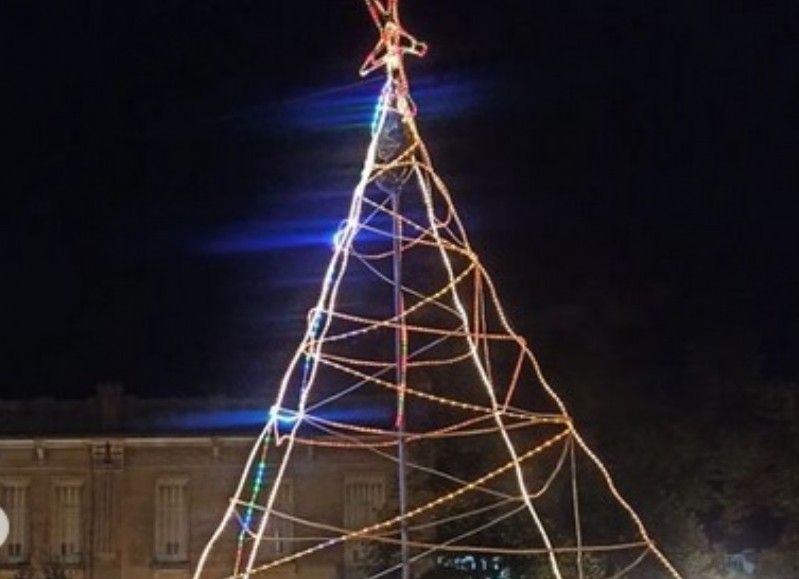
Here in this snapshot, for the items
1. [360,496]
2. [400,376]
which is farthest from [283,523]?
[400,376]

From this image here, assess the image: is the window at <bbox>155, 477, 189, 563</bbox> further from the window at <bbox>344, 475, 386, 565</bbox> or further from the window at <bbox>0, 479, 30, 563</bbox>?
the window at <bbox>344, 475, 386, 565</bbox>

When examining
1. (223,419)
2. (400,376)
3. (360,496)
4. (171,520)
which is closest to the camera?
(400,376)

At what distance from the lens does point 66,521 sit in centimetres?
2505

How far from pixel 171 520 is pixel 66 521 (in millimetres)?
1541

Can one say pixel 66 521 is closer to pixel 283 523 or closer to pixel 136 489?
pixel 136 489

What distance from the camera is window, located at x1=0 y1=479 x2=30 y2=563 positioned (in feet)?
82.0

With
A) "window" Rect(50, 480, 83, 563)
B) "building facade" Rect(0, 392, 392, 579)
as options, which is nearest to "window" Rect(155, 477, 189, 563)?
"building facade" Rect(0, 392, 392, 579)

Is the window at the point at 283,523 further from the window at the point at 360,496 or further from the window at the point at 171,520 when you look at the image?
the window at the point at 171,520


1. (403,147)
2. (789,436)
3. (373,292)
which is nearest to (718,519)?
(789,436)

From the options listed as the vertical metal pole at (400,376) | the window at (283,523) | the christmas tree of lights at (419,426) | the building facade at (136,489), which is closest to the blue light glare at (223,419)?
the building facade at (136,489)

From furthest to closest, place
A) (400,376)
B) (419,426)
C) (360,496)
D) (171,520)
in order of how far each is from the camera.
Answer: (171,520) → (360,496) → (419,426) → (400,376)

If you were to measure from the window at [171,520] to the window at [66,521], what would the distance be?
3.77ft

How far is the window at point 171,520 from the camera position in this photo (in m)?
25.1

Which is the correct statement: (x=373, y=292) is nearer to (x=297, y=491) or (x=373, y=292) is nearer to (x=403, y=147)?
(x=297, y=491)
